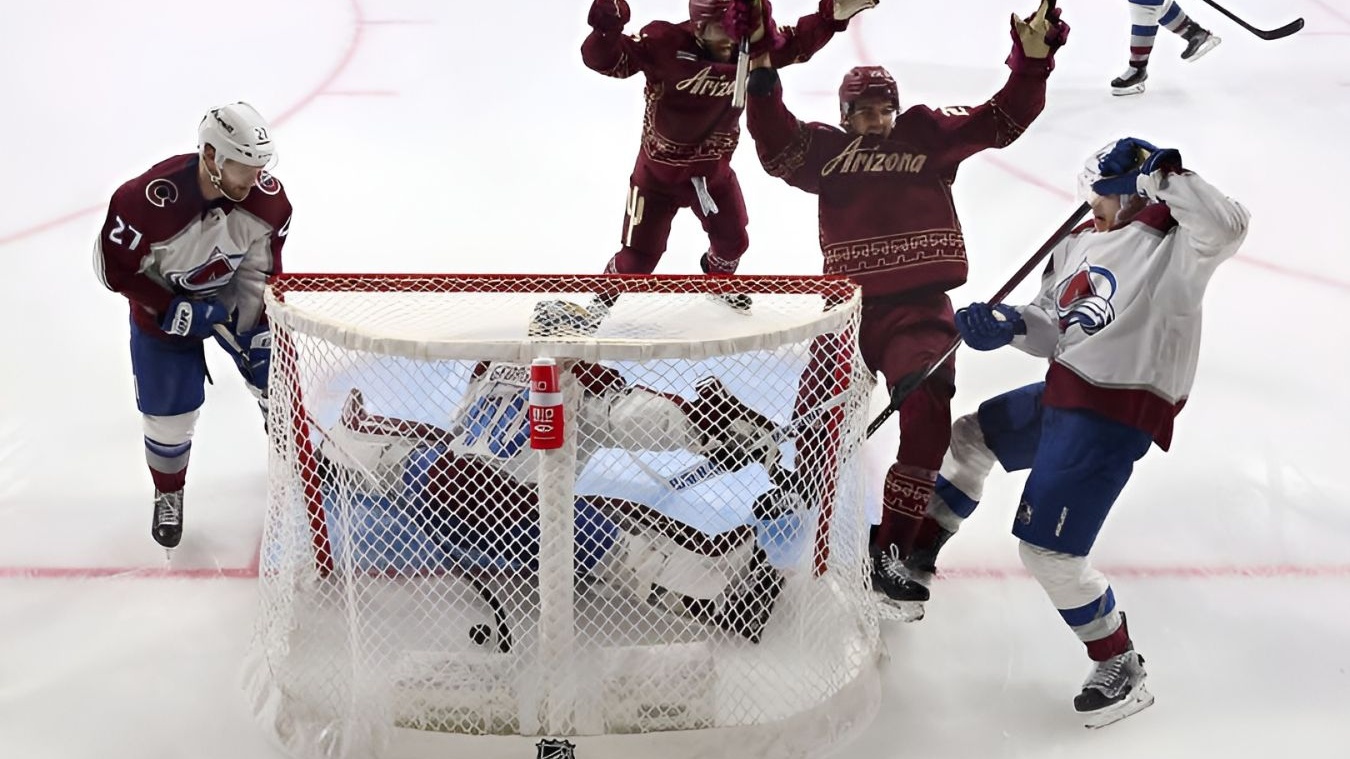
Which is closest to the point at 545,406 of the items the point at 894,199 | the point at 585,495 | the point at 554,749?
the point at 585,495

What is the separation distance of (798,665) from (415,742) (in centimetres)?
65

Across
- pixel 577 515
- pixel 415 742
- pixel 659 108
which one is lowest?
pixel 415 742

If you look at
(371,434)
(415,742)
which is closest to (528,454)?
(371,434)

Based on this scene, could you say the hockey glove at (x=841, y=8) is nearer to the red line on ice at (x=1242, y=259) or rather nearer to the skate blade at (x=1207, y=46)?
the red line on ice at (x=1242, y=259)

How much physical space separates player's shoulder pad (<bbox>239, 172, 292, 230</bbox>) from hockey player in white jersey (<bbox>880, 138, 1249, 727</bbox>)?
4.20 ft

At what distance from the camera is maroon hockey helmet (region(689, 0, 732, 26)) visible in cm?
279

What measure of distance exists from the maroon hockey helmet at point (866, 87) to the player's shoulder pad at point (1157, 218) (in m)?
0.64

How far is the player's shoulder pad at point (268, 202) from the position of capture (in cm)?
260

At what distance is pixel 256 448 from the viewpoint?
324 cm

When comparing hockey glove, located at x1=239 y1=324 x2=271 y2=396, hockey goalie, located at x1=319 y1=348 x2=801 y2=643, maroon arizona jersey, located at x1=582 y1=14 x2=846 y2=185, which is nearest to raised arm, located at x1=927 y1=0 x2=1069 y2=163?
maroon arizona jersey, located at x1=582 y1=14 x2=846 y2=185

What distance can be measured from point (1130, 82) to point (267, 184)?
11.2 ft

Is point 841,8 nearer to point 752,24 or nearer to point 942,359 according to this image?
point 752,24

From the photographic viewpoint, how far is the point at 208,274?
2588 mm

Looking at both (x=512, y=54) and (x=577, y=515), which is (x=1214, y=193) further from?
(x=512, y=54)
